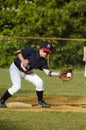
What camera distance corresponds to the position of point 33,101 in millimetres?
13250

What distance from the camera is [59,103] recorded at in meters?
13.1

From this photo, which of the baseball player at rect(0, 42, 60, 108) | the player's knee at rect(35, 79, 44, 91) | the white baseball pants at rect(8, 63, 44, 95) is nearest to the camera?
the baseball player at rect(0, 42, 60, 108)

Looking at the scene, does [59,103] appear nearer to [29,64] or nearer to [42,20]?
[29,64]

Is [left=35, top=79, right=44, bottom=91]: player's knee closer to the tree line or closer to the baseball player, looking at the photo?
A: the baseball player

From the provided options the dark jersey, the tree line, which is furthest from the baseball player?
the tree line

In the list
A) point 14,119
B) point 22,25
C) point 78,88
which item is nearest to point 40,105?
point 14,119

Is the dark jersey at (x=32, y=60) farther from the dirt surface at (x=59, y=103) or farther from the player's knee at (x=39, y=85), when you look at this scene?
the dirt surface at (x=59, y=103)

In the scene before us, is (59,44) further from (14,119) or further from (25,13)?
(14,119)

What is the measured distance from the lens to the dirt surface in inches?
450

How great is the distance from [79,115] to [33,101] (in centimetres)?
306

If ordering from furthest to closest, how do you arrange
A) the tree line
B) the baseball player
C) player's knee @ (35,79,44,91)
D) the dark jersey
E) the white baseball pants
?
the tree line < player's knee @ (35,79,44,91) < the white baseball pants < the dark jersey < the baseball player

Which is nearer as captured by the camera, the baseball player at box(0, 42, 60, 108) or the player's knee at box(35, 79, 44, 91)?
the baseball player at box(0, 42, 60, 108)

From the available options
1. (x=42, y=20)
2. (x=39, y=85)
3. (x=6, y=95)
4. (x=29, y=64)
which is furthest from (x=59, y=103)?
(x=42, y=20)

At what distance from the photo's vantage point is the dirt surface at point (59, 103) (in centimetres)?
1143
